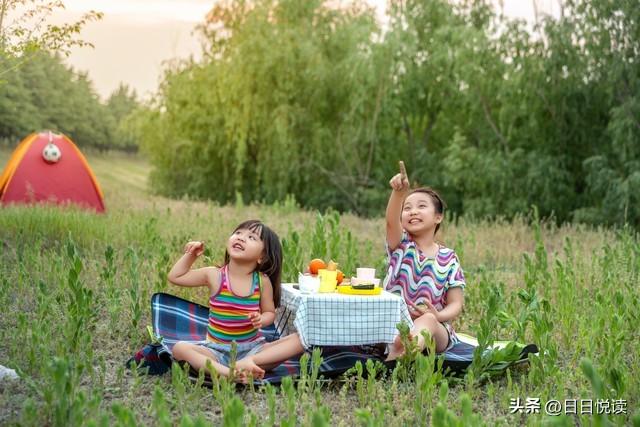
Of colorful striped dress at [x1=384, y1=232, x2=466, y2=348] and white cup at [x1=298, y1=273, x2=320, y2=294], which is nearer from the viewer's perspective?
white cup at [x1=298, y1=273, x2=320, y2=294]

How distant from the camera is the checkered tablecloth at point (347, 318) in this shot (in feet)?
14.5

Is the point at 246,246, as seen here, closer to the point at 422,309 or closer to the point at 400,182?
the point at 400,182

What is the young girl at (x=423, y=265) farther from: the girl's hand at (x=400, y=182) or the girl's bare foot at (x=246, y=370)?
the girl's bare foot at (x=246, y=370)

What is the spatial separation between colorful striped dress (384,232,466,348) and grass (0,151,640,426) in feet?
1.39

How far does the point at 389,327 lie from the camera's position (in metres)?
4.53

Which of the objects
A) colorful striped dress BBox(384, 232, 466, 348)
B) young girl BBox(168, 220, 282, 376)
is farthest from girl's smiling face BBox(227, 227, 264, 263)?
colorful striped dress BBox(384, 232, 466, 348)

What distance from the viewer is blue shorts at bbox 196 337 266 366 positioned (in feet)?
14.8

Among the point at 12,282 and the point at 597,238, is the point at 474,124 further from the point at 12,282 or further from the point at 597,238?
the point at 12,282

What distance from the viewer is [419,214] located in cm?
494

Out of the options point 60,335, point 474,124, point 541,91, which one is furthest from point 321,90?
point 60,335

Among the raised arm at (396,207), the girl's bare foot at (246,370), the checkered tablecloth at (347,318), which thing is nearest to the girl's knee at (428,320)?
the checkered tablecloth at (347,318)

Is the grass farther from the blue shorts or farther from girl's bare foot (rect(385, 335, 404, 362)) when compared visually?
the blue shorts

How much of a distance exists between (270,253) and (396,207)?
2.69 ft

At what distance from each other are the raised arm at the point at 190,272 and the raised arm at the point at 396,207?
44.1 inches
